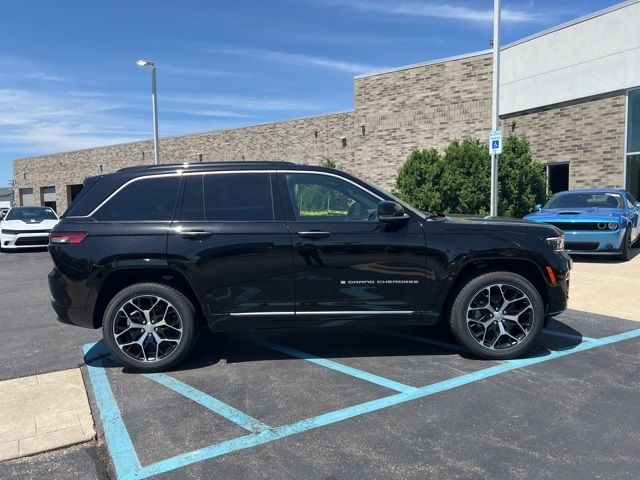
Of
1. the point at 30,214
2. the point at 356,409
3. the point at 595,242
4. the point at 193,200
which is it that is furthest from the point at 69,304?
the point at 30,214

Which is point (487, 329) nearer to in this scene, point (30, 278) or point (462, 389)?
point (462, 389)

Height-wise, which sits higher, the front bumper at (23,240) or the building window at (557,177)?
the building window at (557,177)

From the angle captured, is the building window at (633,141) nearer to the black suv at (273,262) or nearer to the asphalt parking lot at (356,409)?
the asphalt parking lot at (356,409)

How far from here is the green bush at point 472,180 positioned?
1427cm

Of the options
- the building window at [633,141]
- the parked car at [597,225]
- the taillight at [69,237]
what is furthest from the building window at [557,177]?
A: the taillight at [69,237]

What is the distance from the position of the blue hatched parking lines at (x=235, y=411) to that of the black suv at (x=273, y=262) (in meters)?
0.32

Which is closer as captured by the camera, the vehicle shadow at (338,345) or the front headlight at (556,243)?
the front headlight at (556,243)

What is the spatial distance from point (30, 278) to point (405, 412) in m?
9.71

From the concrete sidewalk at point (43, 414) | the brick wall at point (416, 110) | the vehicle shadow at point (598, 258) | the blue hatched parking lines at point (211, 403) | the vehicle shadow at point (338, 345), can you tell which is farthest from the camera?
the brick wall at point (416, 110)

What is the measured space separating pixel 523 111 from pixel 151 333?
1550 centimetres

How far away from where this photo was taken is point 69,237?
463cm

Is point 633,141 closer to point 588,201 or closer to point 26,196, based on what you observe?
point 588,201

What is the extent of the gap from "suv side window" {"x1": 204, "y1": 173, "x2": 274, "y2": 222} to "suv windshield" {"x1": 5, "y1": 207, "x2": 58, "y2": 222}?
46.4 ft

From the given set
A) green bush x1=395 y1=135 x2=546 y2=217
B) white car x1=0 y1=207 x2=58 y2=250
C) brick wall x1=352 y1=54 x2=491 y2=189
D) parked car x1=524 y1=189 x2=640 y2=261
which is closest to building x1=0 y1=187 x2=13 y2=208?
white car x1=0 y1=207 x2=58 y2=250
